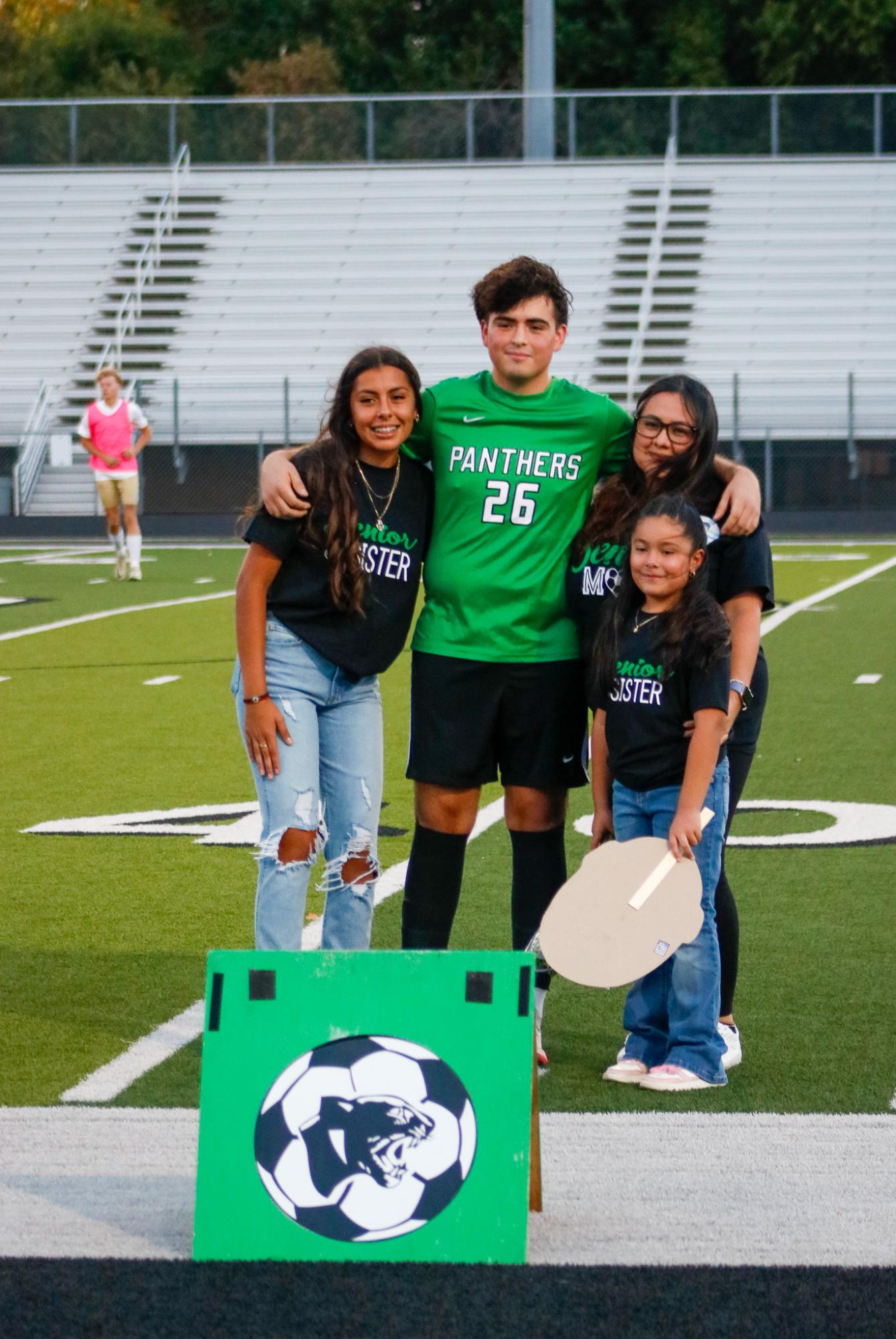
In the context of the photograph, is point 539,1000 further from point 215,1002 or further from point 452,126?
point 452,126

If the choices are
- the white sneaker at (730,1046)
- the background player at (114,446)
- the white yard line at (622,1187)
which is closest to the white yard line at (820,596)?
the background player at (114,446)

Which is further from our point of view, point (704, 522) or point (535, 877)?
point (535, 877)

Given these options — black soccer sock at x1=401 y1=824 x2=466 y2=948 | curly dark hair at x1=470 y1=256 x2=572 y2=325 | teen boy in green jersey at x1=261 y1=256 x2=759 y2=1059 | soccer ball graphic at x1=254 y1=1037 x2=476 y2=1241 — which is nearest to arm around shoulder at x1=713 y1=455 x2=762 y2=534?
teen boy in green jersey at x1=261 y1=256 x2=759 y2=1059

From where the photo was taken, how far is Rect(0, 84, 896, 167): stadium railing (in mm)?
29422

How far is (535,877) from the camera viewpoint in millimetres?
4238

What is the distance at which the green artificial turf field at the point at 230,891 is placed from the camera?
417 centimetres

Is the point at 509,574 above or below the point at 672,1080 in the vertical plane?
above

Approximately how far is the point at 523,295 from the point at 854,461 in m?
22.2

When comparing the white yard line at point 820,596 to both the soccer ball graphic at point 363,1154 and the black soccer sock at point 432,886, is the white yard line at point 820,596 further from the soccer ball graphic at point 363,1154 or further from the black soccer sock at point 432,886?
the soccer ball graphic at point 363,1154

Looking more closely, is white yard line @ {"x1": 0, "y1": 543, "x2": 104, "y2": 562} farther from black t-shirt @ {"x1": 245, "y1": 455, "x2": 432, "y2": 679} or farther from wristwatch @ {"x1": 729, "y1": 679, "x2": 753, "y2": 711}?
wristwatch @ {"x1": 729, "y1": 679, "x2": 753, "y2": 711}

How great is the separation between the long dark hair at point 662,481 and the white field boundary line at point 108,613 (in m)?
8.73

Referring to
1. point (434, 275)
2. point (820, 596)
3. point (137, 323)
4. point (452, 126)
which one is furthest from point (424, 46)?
point (820, 596)

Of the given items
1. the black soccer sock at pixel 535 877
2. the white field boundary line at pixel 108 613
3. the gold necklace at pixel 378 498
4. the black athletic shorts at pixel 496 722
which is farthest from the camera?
the white field boundary line at pixel 108 613

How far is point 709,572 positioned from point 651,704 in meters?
0.32
